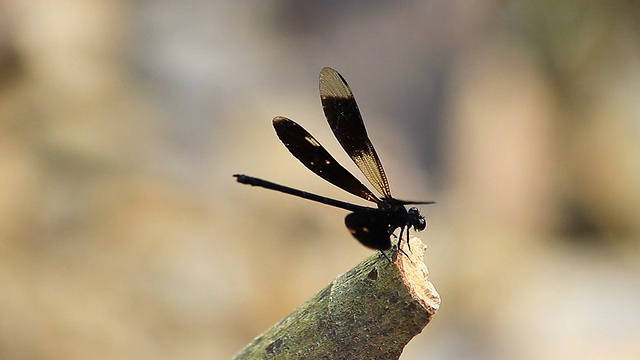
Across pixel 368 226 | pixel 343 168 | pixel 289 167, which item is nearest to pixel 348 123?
pixel 343 168

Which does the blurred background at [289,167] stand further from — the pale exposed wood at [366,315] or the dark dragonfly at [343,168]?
the pale exposed wood at [366,315]

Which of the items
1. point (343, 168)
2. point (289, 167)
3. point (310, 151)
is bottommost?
point (343, 168)

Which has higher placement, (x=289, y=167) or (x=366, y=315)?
(x=289, y=167)

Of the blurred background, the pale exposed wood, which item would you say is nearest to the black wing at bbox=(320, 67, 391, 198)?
the pale exposed wood

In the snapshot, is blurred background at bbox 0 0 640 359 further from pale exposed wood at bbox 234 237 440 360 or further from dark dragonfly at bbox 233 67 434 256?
pale exposed wood at bbox 234 237 440 360

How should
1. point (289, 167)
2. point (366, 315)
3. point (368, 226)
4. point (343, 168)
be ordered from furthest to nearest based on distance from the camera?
point (289, 167) → point (343, 168) → point (368, 226) → point (366, 315)

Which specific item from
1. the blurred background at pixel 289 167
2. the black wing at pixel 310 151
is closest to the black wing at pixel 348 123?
the black wing at pixel 310 151

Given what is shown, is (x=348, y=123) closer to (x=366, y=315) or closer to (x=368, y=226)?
(x=368, y=226)

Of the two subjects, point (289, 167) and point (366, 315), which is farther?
point (289, 167)
